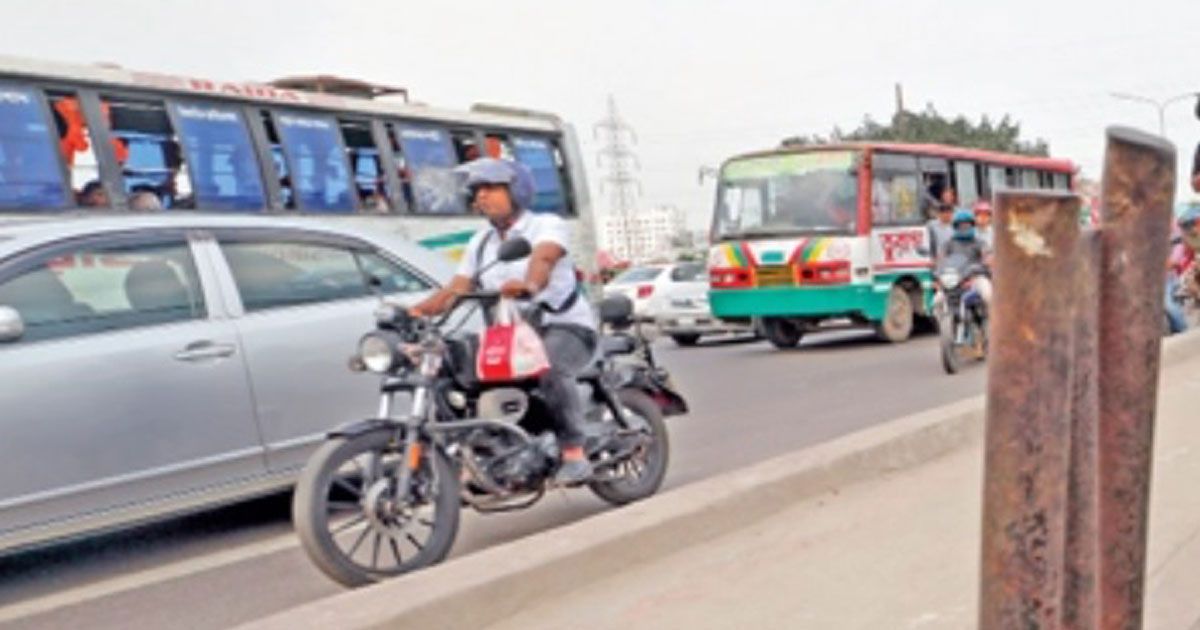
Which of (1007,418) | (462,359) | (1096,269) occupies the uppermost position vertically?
(1096,269)

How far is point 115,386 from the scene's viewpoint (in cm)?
495

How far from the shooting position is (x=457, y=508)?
455cm

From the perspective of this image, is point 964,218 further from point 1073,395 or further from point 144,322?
point 1073,395

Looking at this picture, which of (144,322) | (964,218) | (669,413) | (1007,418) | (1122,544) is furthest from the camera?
(964,218)

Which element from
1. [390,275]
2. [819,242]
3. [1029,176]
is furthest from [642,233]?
[390,275]

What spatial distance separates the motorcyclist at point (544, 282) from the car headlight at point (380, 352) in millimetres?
308

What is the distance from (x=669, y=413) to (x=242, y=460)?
6.44 ft

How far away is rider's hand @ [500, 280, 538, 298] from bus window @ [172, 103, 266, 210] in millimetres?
7204

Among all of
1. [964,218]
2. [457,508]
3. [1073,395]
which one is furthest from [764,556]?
[964,218]

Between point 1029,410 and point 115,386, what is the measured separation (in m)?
4.11

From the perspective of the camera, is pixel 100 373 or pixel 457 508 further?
pixel 100 373

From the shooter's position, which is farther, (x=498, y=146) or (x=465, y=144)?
(x=498, y=146)

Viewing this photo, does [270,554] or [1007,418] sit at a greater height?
[1007,418]

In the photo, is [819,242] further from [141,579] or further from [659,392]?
[141,579]
